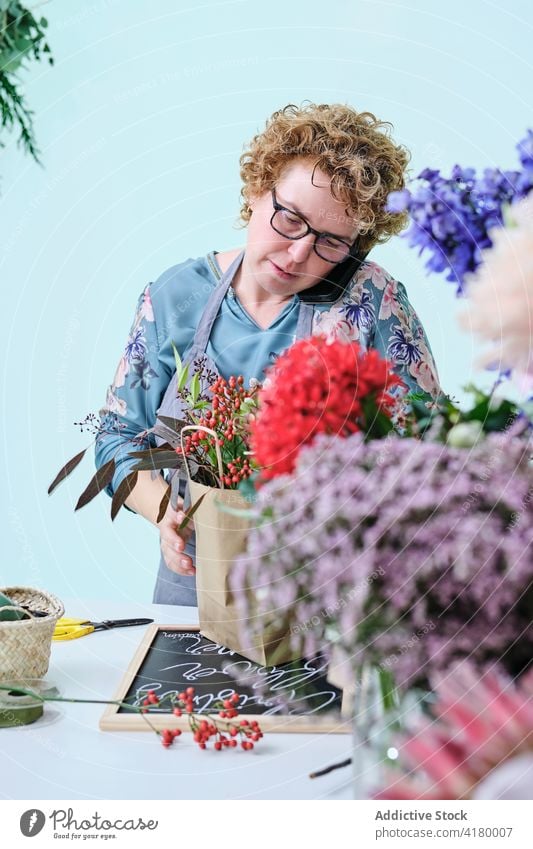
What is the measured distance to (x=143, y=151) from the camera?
0.83m

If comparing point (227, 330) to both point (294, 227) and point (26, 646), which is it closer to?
point (294, 227)

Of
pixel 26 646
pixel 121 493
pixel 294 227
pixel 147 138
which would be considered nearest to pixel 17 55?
pixel 147 138

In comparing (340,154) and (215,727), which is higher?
(340,154)

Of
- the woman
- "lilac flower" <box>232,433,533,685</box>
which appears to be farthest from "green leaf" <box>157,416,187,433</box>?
"lilac flower" <box>232,433,533,685</box>

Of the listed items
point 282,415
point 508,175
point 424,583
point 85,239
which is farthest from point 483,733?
point 85,239

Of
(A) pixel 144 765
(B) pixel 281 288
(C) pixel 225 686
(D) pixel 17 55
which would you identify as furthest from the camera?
(B) pixel 281 288

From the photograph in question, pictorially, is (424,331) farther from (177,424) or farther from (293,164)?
(177,424)

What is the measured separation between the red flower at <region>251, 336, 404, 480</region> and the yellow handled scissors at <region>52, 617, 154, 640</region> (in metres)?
0.39

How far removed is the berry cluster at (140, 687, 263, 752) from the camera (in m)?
0.55

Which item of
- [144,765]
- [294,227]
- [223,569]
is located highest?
[294,227]

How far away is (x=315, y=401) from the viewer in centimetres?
46

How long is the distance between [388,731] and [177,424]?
1.00 ft

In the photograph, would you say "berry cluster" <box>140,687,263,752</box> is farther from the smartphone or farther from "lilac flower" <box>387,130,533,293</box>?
the smartphone

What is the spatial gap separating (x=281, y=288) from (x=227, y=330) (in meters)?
0.10
